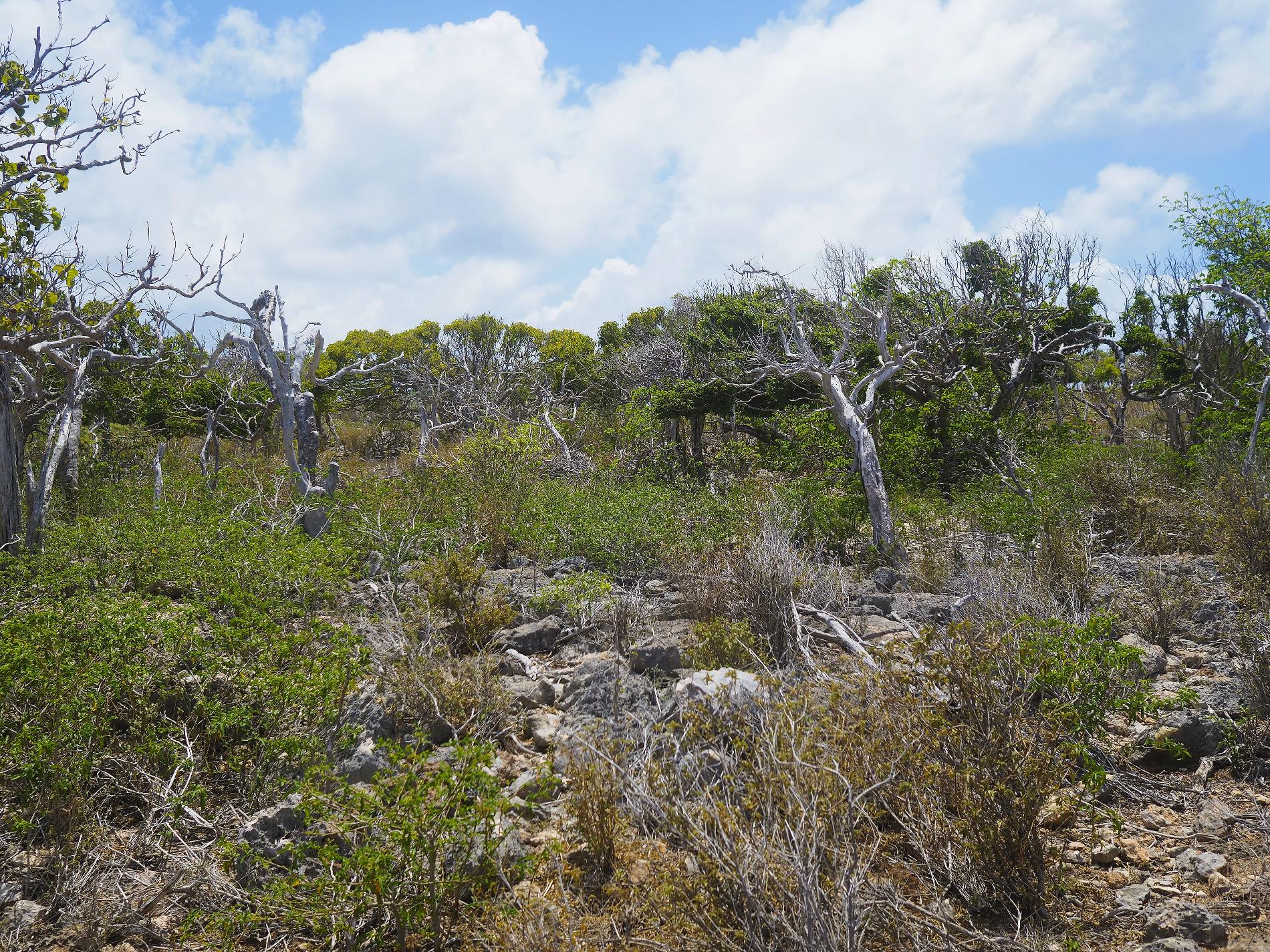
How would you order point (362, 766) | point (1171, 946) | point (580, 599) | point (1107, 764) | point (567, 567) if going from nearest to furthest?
1. point (1171, 946)
2. point (1107, 764)
3. point (362, 766)
4. point (580, 599)
5. point (567, 567)

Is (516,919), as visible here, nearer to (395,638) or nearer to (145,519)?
(395,638)

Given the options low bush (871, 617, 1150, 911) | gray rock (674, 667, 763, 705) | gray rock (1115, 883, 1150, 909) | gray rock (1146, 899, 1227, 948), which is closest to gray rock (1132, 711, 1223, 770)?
low bush (871, 617, 1150, 911)

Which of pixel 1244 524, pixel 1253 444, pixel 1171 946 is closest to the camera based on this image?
pixel 1171 946

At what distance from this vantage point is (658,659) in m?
5.46

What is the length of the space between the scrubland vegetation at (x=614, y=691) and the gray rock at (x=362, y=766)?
0.03 metres

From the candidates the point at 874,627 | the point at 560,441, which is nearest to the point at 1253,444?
the point at 874,627

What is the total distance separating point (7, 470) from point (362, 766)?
20.7ft

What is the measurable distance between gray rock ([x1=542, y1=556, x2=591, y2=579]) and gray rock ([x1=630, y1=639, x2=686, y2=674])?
2.87 m

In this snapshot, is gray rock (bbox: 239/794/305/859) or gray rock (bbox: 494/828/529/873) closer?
gray rock (bbox: 494/828/529/873)

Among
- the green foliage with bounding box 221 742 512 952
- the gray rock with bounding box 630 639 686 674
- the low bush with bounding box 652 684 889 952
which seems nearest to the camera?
the low bush with bounding box 652 684 889 952

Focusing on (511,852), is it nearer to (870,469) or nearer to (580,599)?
(580,599)

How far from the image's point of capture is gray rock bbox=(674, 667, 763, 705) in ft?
12.3

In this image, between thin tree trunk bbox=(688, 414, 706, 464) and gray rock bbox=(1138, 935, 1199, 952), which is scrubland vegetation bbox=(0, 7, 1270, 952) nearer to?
gray rock bbox=(1138, 935, 1199, 952)

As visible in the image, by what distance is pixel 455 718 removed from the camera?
4.76 metres
